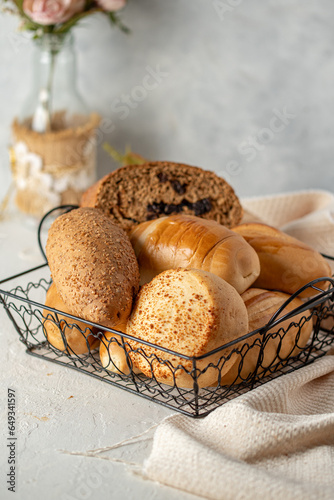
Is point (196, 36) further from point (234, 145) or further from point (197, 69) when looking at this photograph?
point (234, 145)

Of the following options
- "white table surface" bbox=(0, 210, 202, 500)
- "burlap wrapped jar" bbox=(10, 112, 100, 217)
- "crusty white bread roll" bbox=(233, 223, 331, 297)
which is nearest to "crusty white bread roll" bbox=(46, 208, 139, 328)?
"white table surface" bbox=(0, 210, 202, 500)

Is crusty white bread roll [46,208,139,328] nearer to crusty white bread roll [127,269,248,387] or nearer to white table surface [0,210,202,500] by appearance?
crusty white bread roll [127,269,248,387]

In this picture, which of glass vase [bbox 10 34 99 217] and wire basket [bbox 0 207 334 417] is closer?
wire basket [bbox 0 207 334 417]

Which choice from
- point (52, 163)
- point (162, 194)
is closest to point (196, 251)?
point (162, 194)

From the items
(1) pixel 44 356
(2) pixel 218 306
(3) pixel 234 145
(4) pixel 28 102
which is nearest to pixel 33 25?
(4) pixel 28 102

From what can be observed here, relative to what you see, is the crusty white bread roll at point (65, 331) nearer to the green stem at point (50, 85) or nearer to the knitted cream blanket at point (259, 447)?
the knitted cream blanket at point (259, 447)

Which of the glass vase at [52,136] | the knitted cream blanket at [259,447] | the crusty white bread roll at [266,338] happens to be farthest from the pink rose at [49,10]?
the knitted cream blanket at [259,447]

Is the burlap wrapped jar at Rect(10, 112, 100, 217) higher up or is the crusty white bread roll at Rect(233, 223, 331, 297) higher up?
the crusty white bread roll at Rect(233, 223, 331, 297)

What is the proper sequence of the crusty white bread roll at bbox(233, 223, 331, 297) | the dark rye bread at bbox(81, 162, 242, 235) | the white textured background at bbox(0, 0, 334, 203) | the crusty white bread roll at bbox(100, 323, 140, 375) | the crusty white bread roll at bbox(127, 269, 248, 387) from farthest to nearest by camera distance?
the white textured background at bbox(0, 0, 334, 203) → the dark rye bread at bbox(81, 162, 242, 235) → the crusty white bread roll at bbox(233, 223, 331, 297) → the crusty white bread roll at bbox(100, 323, 140, 375) → the crusty white bread roll at bbox(127, 269, 248, 387)
